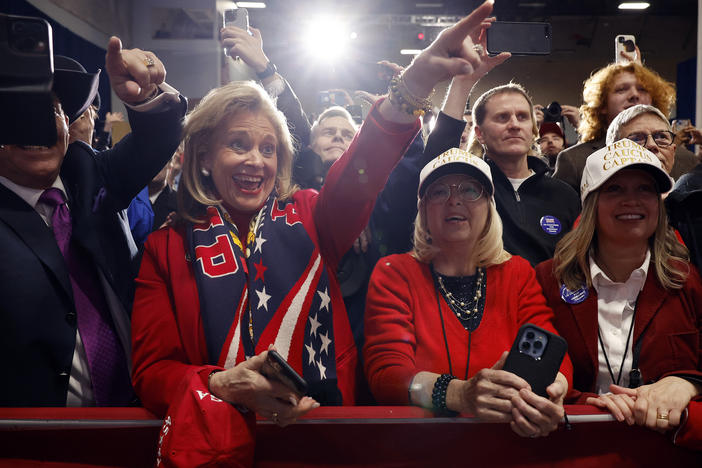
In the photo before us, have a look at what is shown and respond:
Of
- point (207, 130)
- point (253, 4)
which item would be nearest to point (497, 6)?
point (253, 4)

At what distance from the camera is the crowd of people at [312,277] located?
1.17 m

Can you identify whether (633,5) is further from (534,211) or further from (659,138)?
(534,211)

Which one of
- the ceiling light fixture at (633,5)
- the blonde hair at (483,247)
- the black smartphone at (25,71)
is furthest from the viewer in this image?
the ceiling light fixture at (633,5)

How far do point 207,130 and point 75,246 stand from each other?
0.44m

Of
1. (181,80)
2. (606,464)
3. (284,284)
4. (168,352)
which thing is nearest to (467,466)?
(606,464)

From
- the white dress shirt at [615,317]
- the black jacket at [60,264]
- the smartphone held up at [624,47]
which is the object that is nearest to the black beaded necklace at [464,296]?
the white dress shirt at [615,317]

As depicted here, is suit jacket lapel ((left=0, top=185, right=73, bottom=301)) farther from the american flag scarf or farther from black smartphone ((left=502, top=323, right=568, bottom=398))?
black smartphone ((left=502, top=323, right=568, bottom=398))

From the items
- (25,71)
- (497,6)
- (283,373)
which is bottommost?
(283,373)

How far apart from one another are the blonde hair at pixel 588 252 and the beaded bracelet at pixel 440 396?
1.86 feet

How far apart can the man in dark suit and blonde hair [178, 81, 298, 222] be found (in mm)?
91

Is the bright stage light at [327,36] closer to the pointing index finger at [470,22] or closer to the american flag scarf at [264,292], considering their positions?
the american flag scarf at [264,292]

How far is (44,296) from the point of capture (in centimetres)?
136

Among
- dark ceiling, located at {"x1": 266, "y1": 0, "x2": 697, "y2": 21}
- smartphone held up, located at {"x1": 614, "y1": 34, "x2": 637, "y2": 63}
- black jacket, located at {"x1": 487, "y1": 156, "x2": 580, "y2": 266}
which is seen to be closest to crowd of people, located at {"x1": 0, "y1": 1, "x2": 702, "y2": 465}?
black jacket, located at {"x1": 487, "y1": 156, "x2": 580, "y2": 266}

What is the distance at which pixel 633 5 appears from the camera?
941 centimetres
